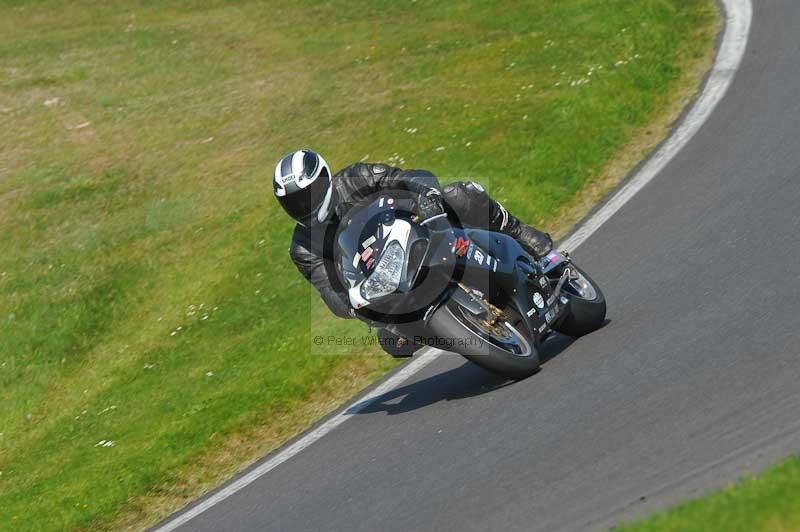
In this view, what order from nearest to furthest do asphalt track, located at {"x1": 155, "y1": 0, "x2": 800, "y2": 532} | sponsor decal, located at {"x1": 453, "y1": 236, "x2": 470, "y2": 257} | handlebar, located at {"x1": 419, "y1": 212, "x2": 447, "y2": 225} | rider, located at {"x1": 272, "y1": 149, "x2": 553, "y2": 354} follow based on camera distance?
1. asphalt track, located at {"x1": 155, "y1": 0, "x2": 800, "y2": 532}
2. handlebar, located at {"x1": 419, "y1": 212, "x2": 447, "y2": 225}
3. sponsor decal, located at {"x1": 453, "y1": 236, "x2": 470, "y2": 257}
4. rider, located at {"x1": 272, "y1": 149, "x2": 553, "y2": 354}

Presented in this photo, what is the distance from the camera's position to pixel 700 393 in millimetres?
6898

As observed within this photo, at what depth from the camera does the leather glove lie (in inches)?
314

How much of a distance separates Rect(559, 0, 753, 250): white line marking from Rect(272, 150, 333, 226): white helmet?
3.50 metres

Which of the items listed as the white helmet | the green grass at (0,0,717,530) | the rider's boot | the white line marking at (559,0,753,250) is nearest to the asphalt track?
the white line marking at (559,0,753,250)

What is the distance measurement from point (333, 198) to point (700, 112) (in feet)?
21.4

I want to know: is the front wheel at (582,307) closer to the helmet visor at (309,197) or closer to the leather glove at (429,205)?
the leather glove at (429,205)

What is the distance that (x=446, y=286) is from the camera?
7.94 m

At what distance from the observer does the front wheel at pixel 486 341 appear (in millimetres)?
7848

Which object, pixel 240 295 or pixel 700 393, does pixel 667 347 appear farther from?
pixel 240 295

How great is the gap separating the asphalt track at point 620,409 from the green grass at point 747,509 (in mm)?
254

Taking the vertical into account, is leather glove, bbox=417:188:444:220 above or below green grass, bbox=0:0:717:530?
above

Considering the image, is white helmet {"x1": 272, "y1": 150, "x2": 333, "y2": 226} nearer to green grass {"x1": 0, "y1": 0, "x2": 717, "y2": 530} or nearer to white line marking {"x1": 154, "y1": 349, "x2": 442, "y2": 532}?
white line marking {"x1": 154, "y1": 349, "x2": 442, "y2": 532}

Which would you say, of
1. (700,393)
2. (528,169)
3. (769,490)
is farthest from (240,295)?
(769,490)

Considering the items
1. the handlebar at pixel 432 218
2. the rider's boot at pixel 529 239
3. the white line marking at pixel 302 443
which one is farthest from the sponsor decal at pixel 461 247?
the white line marking at pixel 302 443
